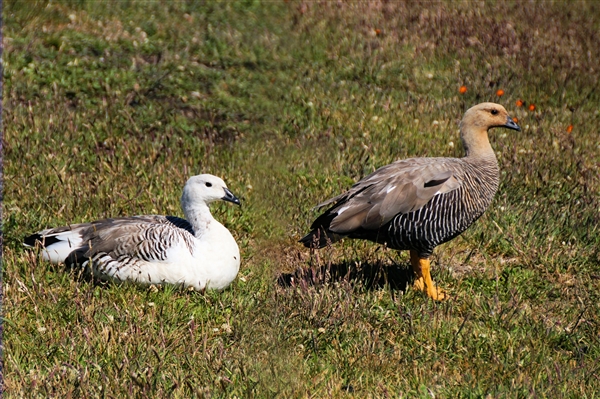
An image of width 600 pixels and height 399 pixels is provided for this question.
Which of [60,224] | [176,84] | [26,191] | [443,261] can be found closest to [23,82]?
[176,84]

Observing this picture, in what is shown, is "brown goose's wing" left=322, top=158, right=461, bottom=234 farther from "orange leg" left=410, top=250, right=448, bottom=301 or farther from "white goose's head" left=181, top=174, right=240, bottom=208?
"white goose's head" left=181, top=174, right=240, bottom=208

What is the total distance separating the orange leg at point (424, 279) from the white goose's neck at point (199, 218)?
5.66 feet

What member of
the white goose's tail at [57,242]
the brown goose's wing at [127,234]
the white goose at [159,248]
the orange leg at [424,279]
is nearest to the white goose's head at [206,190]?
the white goose at [159,248]

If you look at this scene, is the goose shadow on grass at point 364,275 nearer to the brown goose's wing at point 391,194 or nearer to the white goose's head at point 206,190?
the brown goose's wing at point 391,194

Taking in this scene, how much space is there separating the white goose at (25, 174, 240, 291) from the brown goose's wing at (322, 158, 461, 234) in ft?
3.02

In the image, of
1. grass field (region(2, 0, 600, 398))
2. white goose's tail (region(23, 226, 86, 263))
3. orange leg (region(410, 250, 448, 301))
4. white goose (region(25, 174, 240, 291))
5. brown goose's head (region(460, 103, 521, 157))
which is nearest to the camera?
grass field (region(2, 0, 600, 398))

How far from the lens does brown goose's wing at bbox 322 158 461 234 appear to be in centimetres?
626

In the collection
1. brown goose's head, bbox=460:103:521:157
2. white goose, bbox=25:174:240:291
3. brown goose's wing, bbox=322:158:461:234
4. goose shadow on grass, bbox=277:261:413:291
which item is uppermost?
brown goose's head, bbox=460:103:521:157

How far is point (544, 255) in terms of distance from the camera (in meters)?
6.87

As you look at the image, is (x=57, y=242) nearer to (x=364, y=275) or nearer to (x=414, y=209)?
(x=364, y=275)

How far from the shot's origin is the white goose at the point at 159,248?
612 centimetres

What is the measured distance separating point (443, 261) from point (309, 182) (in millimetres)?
1905

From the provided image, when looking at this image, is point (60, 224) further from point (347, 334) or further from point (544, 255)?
point (544, 255)

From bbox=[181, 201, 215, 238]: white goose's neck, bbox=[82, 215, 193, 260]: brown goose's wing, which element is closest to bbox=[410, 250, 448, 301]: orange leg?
bbox=[181, 201, 215, 238]: white goose's neck
